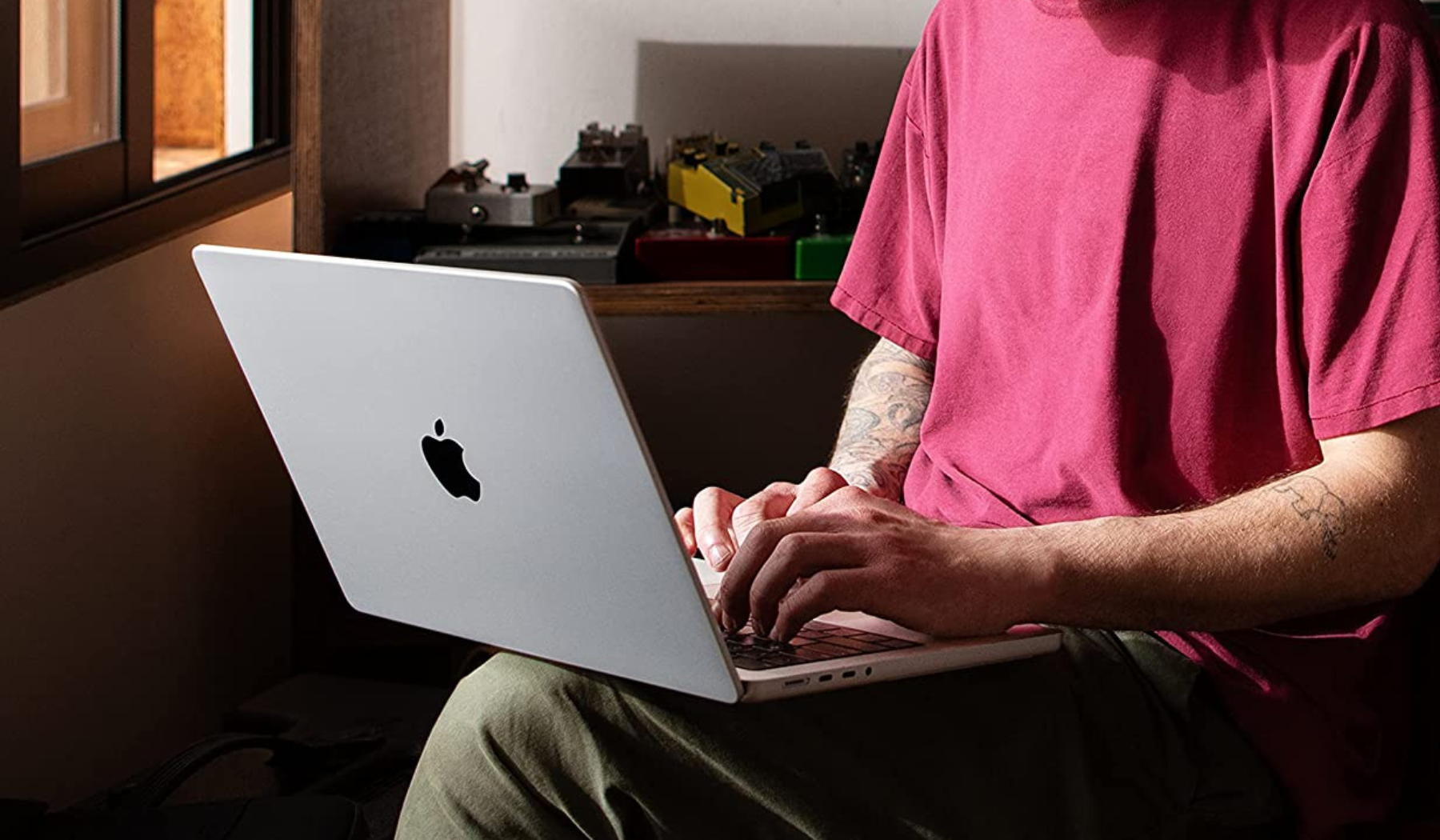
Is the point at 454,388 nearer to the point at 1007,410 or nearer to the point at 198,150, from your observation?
the point at 1007,410

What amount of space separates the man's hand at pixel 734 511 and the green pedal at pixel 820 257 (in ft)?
2.48

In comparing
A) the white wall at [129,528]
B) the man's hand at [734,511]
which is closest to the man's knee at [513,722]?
the man's hand at [734,511]

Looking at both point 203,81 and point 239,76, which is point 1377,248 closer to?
point 239,76

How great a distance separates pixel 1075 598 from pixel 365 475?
0.45 meters

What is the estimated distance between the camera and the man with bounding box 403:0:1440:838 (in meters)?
1.11

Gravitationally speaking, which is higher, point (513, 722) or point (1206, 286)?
point (1206, 286)

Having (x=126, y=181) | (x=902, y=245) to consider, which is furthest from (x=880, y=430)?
(x=126, y=181)

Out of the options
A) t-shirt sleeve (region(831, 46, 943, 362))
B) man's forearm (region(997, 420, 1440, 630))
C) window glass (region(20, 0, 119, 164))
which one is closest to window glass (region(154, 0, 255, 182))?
window glass (region(20, 0, 119, 164))

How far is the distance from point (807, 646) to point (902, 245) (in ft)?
2.01

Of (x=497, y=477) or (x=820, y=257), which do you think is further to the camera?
(x=820, y=257)

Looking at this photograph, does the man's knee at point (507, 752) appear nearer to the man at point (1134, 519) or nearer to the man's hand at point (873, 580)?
the man at point (1134, 519)

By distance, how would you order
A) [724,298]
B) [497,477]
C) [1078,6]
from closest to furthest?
[497,477]
[1078,6]
[724,298]

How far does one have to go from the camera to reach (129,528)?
2.15 m

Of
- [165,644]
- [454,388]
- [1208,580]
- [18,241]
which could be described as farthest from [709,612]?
[165,644]
